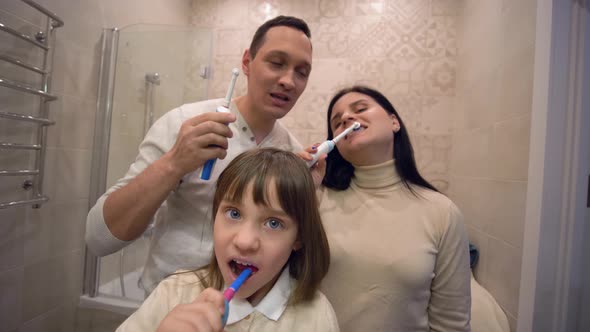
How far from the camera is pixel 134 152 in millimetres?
1385

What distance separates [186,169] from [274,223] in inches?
8.0

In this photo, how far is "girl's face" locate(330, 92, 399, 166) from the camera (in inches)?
29.0

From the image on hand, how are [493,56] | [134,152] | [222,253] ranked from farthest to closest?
[134,152], [493,56], [222,253]

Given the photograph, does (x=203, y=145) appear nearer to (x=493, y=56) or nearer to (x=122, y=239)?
(x=122, y=239)

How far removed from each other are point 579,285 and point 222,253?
98 cm

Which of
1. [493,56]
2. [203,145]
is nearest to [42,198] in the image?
[203,145]

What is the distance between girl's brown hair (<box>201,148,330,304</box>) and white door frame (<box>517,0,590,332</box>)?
69cm

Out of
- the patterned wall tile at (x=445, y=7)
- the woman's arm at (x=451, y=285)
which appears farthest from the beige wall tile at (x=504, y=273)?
the patterned wall tile at (x=445, y=7)

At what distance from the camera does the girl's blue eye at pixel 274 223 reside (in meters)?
0.48

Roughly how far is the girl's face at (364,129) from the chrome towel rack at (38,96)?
0.92 metres

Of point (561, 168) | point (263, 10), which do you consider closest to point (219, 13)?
point (263, 10)

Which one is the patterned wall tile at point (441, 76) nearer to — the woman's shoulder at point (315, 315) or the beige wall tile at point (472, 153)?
the beige wall tile at point (472, 153)

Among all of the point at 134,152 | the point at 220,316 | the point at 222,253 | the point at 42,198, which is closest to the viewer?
the point at 220,316

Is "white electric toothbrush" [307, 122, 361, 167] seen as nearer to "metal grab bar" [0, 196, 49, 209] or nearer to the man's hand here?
the man's hand
